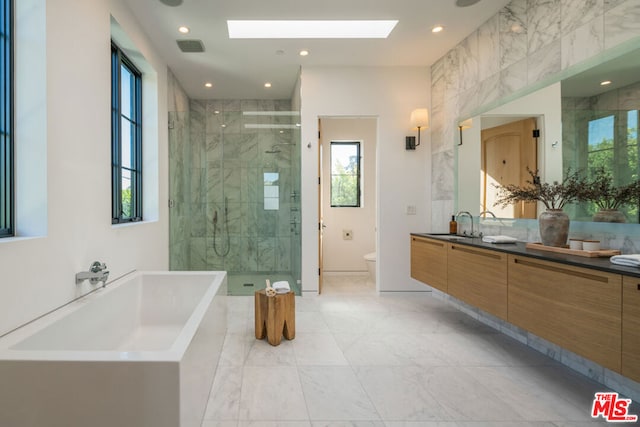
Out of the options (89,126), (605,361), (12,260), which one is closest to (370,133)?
(89,126)

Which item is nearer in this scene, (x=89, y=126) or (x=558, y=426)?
(x=558, y=426)

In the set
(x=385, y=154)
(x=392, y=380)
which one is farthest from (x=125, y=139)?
(x=392, y=380)

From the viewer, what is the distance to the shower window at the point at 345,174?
537 cm

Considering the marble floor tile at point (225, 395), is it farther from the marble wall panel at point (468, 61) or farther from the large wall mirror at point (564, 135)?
the marble wall panel at point (468, 61)

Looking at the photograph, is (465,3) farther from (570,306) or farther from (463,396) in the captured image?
(463,396)

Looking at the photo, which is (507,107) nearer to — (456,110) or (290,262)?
(456,110)

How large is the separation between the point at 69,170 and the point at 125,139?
1.30 meters

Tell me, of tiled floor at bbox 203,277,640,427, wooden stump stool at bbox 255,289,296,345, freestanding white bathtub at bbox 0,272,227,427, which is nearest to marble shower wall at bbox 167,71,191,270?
tiled floor at bbox 203,277,640,427

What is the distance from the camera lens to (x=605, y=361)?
148cm

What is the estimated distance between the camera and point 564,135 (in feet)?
7.06

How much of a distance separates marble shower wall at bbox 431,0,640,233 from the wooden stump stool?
2110 millimetres

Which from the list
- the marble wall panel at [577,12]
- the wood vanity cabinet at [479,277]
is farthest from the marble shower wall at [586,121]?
the wood vanity cabinet at [479,277]

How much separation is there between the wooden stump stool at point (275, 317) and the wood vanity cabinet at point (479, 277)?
139 cm

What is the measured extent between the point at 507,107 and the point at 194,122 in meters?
3.63
